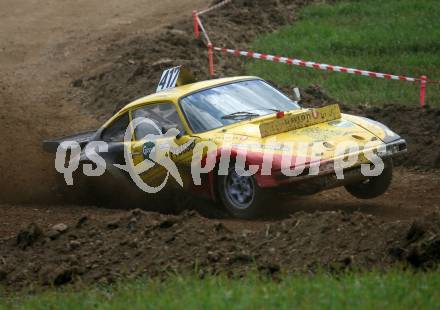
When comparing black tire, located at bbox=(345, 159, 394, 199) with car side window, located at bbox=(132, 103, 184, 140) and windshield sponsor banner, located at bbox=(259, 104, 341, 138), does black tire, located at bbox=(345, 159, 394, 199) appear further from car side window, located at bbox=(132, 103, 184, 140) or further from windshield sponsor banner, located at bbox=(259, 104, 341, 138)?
car side window, located at bbox=(132, 103, 184, 140)

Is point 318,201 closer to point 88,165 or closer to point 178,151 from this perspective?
point 178,151

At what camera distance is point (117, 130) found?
479 inches

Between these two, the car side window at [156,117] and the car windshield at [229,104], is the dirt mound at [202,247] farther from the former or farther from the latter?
the car side window at [156,117]

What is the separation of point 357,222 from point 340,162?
4.97 feet

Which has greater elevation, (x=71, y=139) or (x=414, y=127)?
(x=71, y=139)

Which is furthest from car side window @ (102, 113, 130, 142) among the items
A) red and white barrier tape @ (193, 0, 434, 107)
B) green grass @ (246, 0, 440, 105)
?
green grass @ (246, 0, 440, 105)

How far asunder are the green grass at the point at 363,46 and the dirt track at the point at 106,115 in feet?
2.89

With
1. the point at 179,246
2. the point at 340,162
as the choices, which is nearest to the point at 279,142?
the point at 340,162

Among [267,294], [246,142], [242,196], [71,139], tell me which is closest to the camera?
[267,294]

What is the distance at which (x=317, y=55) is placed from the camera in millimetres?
20391

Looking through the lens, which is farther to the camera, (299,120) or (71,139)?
(71,139)

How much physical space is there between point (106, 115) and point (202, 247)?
9714 mm

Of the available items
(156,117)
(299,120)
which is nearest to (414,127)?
(299,120)

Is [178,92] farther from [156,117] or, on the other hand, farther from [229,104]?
[229,104]
